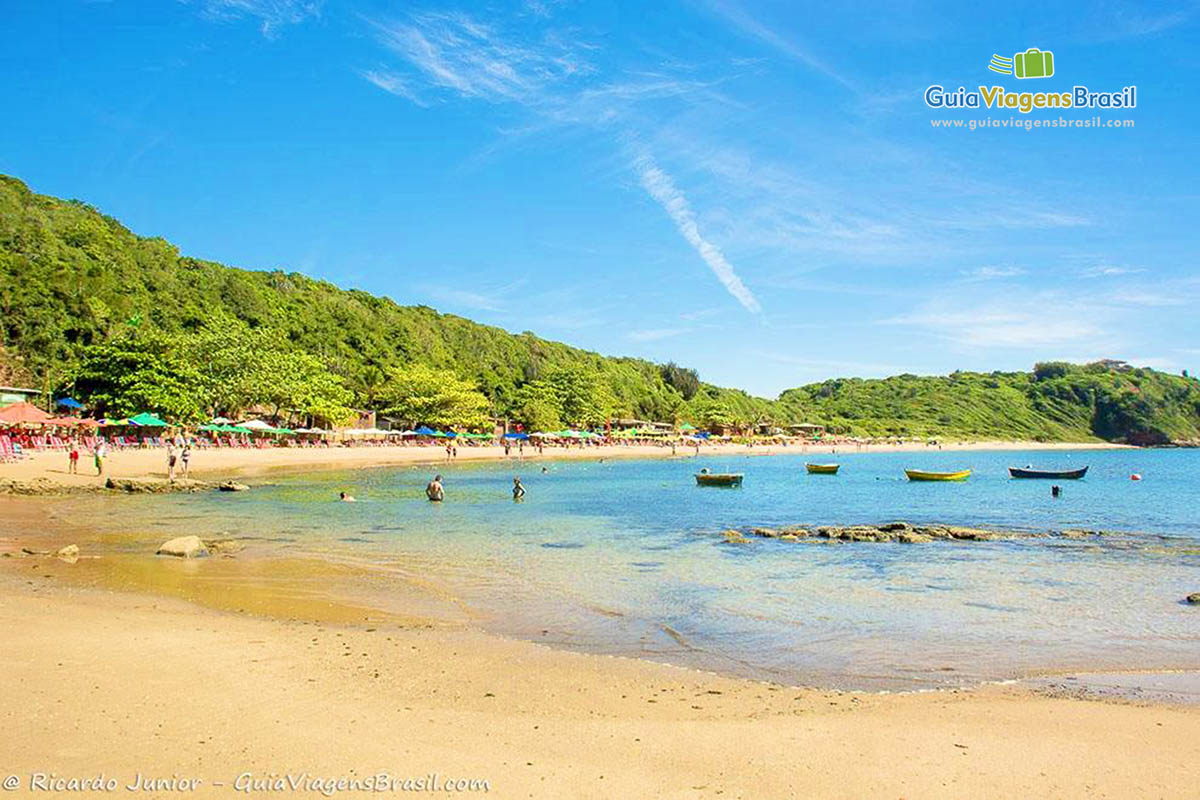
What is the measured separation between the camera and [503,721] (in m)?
6.18

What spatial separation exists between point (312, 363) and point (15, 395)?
83.6 ft

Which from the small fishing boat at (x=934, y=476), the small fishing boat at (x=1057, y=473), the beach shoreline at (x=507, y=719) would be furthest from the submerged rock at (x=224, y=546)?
the small fishing boat at (x=1057, y=473)

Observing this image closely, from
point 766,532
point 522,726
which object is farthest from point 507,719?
point 766,532

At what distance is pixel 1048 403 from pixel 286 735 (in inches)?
8678

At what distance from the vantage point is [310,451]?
64688mm

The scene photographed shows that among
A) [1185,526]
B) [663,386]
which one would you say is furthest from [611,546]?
[663,386]

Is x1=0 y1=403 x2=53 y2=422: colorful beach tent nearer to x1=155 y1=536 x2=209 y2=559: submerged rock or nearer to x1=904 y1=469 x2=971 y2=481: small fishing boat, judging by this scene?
x1=155 y1=536 x2=209 y2=559: submerged rock

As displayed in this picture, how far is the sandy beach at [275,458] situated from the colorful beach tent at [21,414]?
2118mm

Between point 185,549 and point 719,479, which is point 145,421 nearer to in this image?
point 719,479

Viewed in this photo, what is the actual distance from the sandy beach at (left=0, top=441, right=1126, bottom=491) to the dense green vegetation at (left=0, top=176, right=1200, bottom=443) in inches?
243

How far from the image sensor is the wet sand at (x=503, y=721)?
16.6 feet

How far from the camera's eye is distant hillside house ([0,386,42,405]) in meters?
52.3

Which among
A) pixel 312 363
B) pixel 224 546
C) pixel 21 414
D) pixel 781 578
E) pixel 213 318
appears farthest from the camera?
pixel 312 363

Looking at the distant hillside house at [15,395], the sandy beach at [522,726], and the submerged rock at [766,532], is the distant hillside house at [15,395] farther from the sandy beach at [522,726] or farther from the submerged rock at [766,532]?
the sandy beach at [522,726]
